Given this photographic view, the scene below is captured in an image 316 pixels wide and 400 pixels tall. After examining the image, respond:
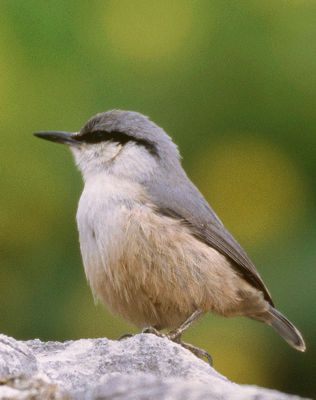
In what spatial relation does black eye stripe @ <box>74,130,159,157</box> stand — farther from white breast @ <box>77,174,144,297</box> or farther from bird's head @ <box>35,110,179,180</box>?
white breast @ <box>77,174,144,297</box>

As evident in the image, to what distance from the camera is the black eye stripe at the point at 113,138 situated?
4039mm

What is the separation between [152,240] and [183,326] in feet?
1.03

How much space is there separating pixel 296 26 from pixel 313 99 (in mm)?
312

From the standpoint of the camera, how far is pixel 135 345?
110 inches

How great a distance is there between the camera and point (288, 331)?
382 centimetres

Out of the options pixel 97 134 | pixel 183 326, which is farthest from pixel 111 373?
pixel 97 134

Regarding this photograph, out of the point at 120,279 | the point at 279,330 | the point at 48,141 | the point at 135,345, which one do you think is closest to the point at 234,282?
the point at 279,330

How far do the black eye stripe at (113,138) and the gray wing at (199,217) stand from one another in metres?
0.14

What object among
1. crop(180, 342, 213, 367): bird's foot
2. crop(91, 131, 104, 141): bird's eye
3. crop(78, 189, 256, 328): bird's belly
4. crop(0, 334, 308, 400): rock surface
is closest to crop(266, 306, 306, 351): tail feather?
crop(78, 189, 256, 328): bird's belly

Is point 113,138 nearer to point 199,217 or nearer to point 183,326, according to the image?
point 199,217

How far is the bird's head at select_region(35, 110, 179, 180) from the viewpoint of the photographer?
4.01 metres

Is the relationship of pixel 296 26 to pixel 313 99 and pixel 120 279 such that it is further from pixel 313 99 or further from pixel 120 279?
pixel 120 279

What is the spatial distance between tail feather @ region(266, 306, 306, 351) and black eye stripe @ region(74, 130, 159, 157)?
0.76 meters

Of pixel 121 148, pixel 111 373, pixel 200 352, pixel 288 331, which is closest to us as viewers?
pixel 111 373
